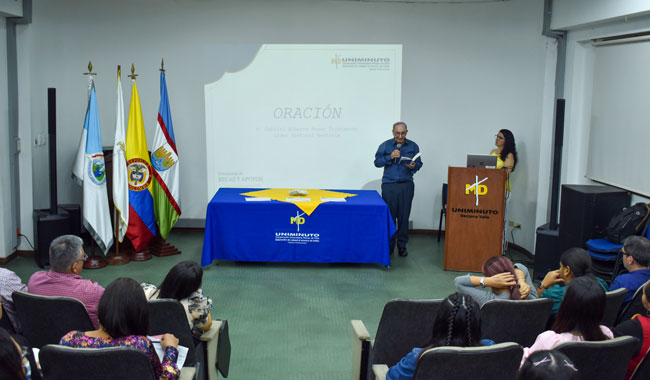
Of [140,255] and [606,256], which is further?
[140,255]

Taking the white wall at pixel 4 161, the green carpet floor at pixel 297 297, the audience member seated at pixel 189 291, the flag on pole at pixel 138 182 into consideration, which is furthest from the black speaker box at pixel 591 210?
the white wall at pixel 4 161

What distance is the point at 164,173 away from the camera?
7.14 metres

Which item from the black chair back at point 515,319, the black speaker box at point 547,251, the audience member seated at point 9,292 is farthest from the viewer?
the black speaker box at point 547,251

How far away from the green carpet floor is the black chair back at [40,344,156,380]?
1.76 meters

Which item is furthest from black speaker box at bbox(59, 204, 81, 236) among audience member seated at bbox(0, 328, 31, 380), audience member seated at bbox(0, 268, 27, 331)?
audience member seated at bbox(0, 328, 31, 380)

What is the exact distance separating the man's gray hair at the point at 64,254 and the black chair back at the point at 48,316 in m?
0.32

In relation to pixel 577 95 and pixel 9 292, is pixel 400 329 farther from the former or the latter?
pixel 577 95

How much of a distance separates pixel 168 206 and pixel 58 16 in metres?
2.76

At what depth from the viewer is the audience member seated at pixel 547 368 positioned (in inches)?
73.2

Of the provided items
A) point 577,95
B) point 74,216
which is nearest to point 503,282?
point 577,95

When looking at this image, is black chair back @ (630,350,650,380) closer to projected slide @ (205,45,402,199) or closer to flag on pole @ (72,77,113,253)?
projected slide @ (205,45,402,199)

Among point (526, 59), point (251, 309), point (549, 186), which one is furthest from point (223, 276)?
point (526, 59)

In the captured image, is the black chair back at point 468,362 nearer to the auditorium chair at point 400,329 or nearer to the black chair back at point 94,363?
the auditorium chair at point 400,329

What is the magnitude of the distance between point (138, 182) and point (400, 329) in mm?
4419
